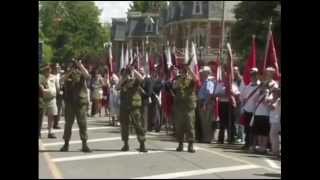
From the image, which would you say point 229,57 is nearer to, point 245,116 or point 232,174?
point 245,116

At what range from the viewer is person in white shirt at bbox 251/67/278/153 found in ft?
42.1

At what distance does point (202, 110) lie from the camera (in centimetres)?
1557

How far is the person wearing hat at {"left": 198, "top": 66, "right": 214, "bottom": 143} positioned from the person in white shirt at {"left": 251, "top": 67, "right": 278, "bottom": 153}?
203cm

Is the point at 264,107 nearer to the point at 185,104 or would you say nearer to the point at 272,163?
the point at 185,104

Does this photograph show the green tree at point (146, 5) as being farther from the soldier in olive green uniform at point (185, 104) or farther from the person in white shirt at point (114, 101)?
the soldier in olive green uniform at point (185, 104)

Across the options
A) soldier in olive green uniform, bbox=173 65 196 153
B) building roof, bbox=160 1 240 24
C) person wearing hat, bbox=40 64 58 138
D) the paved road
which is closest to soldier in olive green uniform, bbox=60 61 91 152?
the paved road

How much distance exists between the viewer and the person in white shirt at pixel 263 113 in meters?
12.8

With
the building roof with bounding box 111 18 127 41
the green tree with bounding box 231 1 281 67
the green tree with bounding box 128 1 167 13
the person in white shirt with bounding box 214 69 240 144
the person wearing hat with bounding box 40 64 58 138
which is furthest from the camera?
the green tree with bounding box 128 1 167 13

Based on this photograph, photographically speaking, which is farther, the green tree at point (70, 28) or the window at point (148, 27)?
the window at point (148, 27)

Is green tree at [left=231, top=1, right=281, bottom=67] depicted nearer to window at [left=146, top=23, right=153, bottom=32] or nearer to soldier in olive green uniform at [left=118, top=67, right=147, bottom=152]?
soldier in olive green uniform at [left=118, top=67, right=147, bottom=152]

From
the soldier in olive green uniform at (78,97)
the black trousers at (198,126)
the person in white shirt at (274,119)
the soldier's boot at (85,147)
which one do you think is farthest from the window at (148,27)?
the person in white shirt at (274,119)

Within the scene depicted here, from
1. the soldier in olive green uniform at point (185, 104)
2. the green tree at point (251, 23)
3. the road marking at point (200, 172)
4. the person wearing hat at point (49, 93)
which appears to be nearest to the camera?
the road marking at point (200, 172)

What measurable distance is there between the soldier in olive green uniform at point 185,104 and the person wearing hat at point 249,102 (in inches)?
48.0

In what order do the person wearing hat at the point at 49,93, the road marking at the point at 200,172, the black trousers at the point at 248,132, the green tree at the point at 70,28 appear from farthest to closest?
the green tree at the point at 70,28 < the person wearing hat at the point at 49,93 < the black trousers at the point at 248,132 < the road marking at the point at 200,172
